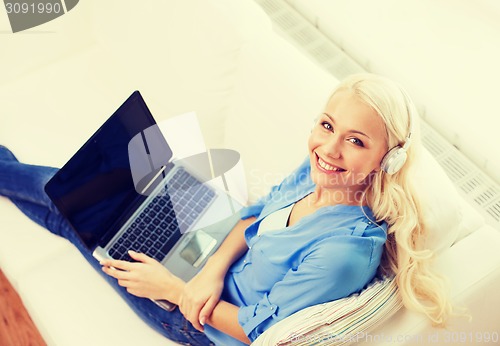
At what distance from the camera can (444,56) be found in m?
1.94

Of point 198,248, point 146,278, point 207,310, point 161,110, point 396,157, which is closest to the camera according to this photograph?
point 396,157

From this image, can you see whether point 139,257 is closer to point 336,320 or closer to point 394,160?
point 336,320

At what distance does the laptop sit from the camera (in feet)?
5.32

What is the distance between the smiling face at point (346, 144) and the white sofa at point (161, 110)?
168 millimetres

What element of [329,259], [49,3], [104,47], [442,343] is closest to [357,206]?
[329,259]

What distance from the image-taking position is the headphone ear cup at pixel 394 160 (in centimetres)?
123

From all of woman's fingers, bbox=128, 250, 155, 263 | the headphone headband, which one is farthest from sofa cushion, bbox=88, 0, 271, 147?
the headphone headband

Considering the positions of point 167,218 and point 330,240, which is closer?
point 330,240

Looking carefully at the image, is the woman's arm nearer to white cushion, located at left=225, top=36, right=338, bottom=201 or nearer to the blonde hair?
white cushion, located at left=225, top=36, right=338, bottom=201

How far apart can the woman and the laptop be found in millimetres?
113

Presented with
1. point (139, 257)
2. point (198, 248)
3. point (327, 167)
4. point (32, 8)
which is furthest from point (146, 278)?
point (32, 8)

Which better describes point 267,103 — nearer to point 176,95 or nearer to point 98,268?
point 176,95

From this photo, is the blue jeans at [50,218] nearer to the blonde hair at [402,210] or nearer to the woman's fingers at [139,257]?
the woman's fingers at [139,257]

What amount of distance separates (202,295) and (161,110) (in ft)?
2.15
